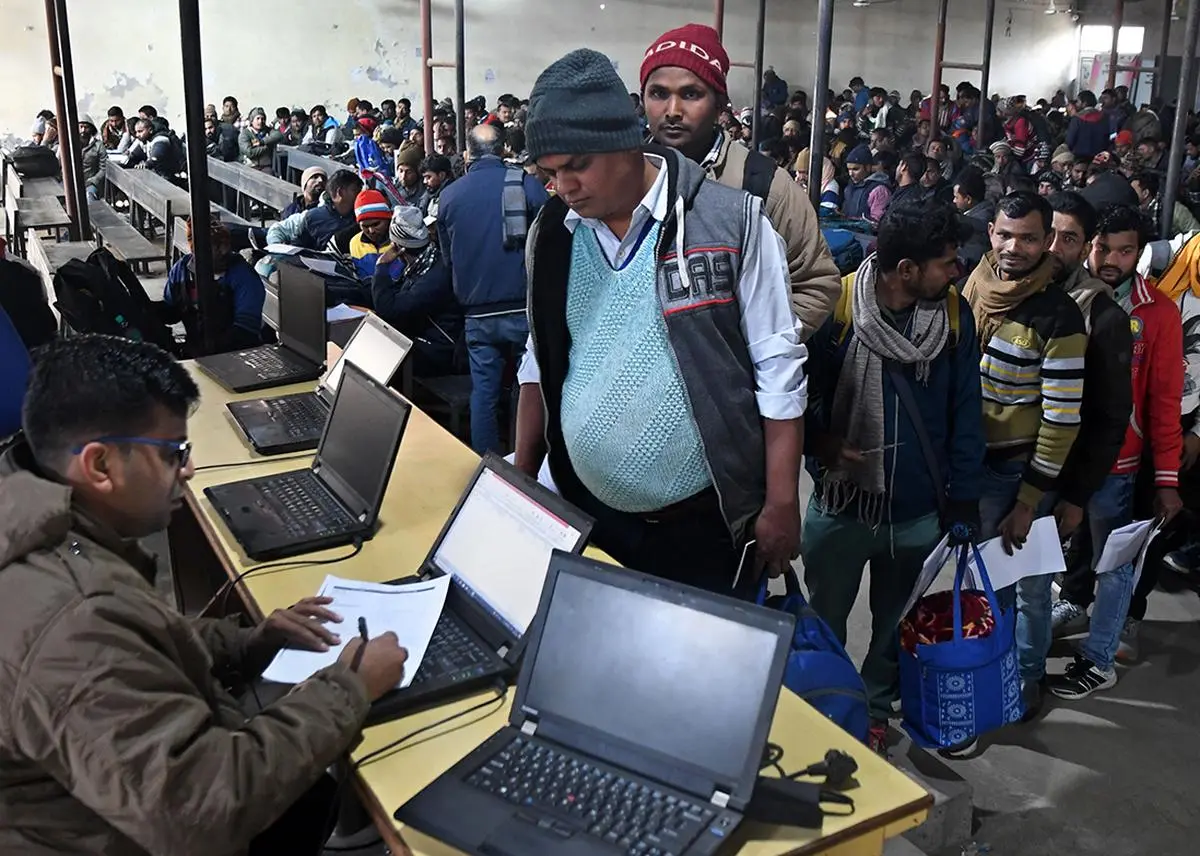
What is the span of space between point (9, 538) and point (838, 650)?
124cm

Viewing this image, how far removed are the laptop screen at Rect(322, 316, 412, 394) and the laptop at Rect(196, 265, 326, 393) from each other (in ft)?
0.51

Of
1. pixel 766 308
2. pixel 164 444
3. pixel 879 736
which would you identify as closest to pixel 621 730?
pixel 164 444

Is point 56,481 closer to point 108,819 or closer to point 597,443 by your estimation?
point 108,819

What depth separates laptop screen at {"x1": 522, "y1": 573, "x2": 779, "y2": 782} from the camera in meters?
1.28

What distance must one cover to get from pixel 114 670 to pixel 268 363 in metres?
2.31

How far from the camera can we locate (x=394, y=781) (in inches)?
54.6

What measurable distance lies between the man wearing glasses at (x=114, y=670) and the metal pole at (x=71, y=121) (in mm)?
5133

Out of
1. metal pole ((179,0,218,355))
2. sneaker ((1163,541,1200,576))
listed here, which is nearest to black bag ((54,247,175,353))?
metal pole ((179,0,218,355))

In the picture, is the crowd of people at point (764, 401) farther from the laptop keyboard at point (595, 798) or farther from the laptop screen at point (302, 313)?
the laptop screen at point (302, 313)

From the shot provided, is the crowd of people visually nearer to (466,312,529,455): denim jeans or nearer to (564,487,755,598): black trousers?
(564,487,755,598): black trousers

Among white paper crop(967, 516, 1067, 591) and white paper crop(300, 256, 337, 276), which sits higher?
white paper crop(300, 256, 337, 276)

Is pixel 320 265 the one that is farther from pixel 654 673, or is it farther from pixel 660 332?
pixel 654 673

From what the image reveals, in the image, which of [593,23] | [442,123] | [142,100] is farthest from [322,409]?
[593,23]

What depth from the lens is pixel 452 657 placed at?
1.64 m
